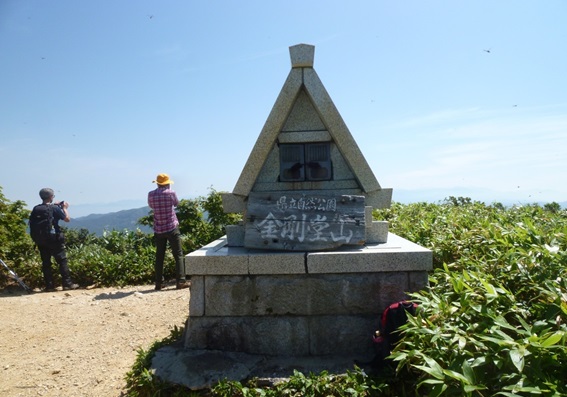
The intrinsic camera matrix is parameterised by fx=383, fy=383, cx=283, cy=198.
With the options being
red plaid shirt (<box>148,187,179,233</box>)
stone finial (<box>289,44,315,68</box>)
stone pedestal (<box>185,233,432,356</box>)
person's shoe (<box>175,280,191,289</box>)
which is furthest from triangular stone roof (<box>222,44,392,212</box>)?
person's shoe (<box>175,280,191,289</box>)

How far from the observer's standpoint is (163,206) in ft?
21.8

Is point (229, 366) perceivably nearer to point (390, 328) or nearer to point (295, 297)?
point (295, 297)

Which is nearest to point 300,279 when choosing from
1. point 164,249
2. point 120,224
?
point 164,249

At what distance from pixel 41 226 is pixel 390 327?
6.77 metres

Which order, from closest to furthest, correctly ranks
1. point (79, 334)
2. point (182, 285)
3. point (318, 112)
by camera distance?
point (318, 112) < point (79, 334) < point (182, 285)

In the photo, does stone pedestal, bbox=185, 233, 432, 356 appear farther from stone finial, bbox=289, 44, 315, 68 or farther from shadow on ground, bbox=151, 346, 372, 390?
stone finial, bbox=289, 44, 315, 68

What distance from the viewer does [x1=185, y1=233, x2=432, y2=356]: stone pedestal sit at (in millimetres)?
3693

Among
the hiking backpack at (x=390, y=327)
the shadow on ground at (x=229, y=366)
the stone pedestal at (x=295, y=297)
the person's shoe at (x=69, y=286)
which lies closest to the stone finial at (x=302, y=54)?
the stone pedestal at (x=295, y=297)

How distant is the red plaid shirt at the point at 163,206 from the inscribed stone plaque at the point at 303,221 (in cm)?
287

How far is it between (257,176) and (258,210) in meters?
0.46

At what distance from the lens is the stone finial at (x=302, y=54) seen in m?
4.24

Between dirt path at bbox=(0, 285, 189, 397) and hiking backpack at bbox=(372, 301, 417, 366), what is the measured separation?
2416 mm

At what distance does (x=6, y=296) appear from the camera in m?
7.05

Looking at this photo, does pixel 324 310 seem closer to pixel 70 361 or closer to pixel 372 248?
pixel 372 248
